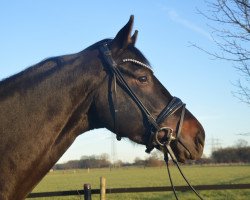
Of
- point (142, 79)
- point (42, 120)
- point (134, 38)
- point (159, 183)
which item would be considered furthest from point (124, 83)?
point (159, 183)

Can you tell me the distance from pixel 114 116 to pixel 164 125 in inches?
15.9

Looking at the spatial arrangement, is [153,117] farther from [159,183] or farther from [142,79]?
[159,183]

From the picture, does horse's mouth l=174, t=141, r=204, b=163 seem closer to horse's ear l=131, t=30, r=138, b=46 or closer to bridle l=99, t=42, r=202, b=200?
bridle l=99, t=42, r=202, b=200

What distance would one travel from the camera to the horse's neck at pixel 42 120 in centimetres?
293

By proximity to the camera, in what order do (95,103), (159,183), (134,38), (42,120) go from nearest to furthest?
(42,120), (95,103), (134,38), (159,183)

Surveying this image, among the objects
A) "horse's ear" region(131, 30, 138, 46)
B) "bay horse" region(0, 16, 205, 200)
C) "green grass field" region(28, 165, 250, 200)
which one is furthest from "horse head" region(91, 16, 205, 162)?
"green grass field" region(28, 165, 250, 200)

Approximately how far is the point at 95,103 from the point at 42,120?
1.42 ft

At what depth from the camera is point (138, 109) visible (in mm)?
3217

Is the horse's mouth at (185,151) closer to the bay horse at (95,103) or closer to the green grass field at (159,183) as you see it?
the bay horse at (95,103)

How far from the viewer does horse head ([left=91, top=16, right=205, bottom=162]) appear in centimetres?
320

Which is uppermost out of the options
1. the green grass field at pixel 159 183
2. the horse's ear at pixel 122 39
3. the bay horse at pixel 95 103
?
the horse's ear at pixel 122 39

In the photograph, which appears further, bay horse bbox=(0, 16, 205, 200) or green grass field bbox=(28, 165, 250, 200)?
green grass field bbox=(28, 165, 250, 200)

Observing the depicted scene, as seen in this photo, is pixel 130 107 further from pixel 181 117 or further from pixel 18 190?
pixel 18 190

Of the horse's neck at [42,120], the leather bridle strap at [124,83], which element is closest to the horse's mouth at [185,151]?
the leather bridle strap at [124,83]
